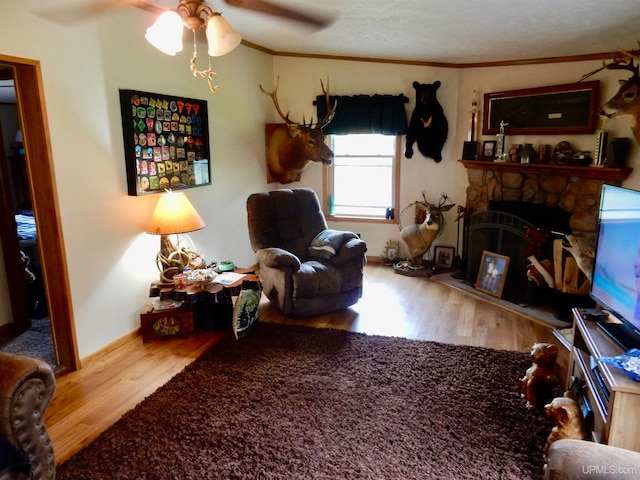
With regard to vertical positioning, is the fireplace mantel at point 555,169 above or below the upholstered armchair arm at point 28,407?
above

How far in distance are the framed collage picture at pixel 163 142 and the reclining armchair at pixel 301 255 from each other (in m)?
0.61

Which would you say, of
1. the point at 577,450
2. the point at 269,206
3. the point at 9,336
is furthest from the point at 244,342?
the point at 577,450

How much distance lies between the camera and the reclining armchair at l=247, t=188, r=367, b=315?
143 inches

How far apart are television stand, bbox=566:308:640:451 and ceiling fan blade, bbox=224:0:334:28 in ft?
7.97

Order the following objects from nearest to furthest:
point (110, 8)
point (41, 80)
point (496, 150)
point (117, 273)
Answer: point (41, 80) → point (110, 8) → point (117, 273) → point (496, 150)

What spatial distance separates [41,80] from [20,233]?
6.53ft

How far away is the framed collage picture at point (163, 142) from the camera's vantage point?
324cm

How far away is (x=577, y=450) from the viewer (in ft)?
4.42

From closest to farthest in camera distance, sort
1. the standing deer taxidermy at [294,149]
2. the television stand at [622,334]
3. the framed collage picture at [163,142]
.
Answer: the television stand at [622,334]
the framed collage picture at [163,142]
the standing deer taxidermy at [294,149]

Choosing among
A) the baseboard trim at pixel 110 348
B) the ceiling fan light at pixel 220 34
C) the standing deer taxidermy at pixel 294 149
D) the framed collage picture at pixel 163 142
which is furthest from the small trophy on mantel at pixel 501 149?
the baseboard trim at pixel 110 348

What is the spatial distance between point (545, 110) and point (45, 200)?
428 centimetres

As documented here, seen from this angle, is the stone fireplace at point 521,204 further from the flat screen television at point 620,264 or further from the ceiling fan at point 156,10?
the ceiling fan at point 156,10

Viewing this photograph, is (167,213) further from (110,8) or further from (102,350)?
(110,8)

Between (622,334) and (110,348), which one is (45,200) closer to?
(110,348)
